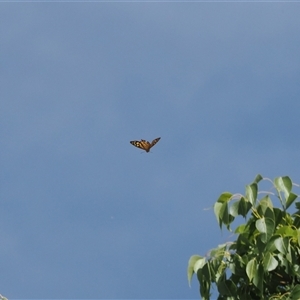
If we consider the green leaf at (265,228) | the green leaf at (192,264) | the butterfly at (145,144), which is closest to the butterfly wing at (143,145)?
the butterfly at (145,144)

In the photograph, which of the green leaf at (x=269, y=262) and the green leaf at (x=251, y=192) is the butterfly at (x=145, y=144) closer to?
the green leaf at (x=251, y=192)

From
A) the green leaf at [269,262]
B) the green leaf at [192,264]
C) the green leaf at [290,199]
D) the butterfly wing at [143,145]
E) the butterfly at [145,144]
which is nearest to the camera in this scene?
the green leaf at [269,262]

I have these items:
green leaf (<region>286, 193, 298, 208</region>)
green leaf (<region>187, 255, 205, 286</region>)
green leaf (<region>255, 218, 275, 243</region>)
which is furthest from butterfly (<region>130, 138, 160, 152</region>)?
green leaf (<region>255, 218, 275, 243</region>)

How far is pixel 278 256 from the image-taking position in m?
3.72

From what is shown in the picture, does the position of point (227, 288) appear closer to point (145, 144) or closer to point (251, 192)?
point (251, 192)

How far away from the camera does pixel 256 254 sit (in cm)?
379

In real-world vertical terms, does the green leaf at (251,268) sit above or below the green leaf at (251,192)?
below

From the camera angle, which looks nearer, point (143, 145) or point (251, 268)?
point (251, 268)

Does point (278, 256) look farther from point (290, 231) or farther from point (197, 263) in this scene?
point (197, 263)

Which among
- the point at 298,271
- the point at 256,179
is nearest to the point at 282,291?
the point at 298,271

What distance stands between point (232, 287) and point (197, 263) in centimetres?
25

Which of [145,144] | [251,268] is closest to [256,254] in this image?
[251,268]

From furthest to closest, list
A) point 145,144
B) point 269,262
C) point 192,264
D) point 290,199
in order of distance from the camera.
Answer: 1. point 145,144
2. point 192,264
3. point 290,199
4. point 269,262

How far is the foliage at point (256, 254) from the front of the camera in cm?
368
